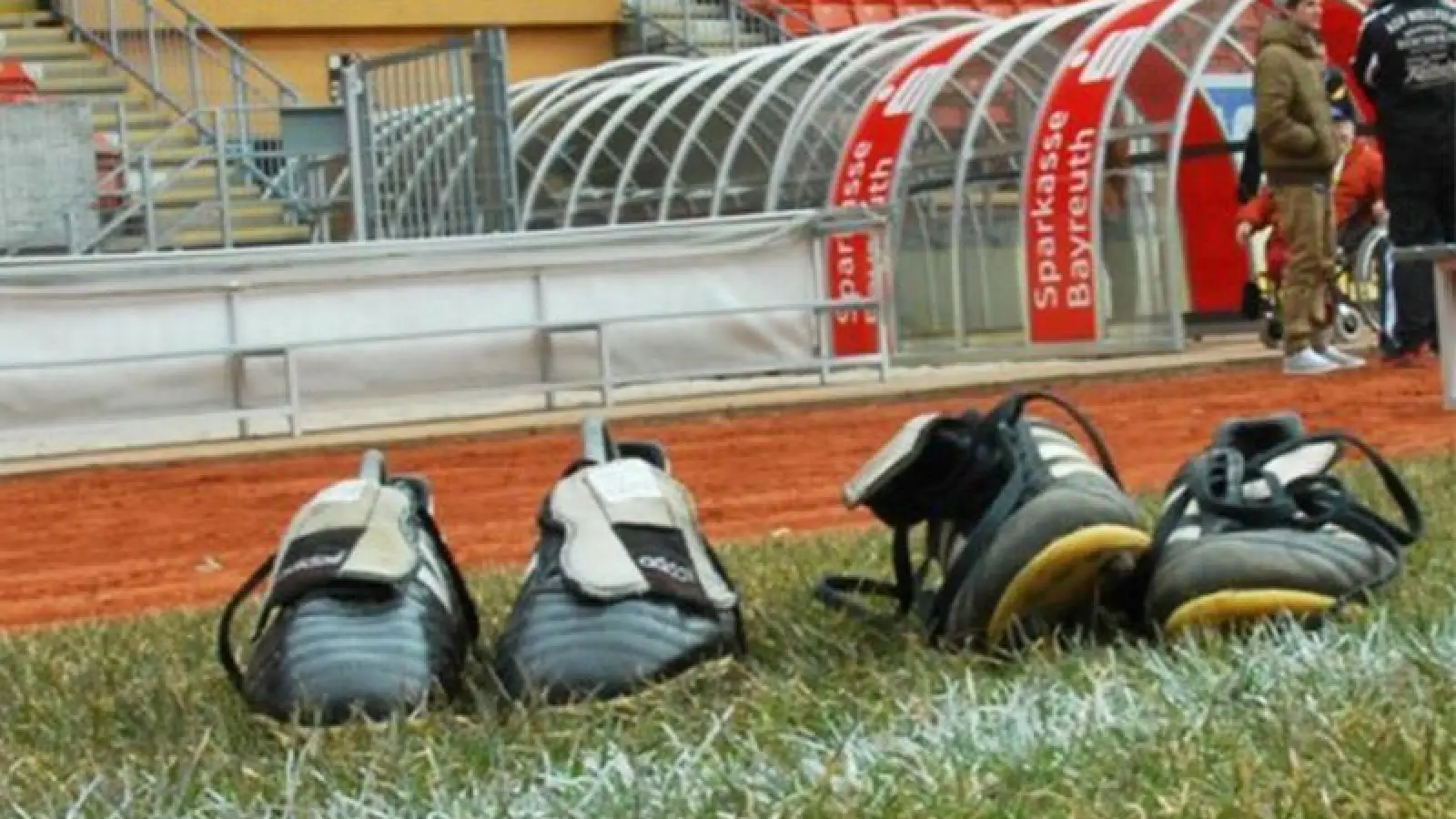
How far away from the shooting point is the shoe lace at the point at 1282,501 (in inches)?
152

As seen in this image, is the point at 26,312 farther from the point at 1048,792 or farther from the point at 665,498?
the point at 1048,792

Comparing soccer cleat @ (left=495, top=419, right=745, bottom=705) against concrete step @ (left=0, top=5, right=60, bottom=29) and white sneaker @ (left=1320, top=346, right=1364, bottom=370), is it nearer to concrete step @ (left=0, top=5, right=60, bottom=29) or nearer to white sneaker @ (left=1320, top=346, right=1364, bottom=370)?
white sneaker @ (left=1320, top=346, right=1364, bottom=370)

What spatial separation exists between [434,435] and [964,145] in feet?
17.8

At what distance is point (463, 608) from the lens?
12.9 ft

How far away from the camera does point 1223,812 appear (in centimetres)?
259

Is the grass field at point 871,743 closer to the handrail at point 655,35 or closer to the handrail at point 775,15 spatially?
the handrail at point 655,35

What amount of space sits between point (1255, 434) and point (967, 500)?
1.67ft

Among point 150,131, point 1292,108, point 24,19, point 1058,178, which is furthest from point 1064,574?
point 24,19

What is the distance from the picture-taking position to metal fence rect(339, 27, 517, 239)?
61.4 ft

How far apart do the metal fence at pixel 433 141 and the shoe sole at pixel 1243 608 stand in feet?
49.3

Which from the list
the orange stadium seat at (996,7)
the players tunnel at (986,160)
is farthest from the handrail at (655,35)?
the players tunnel at (986,160)

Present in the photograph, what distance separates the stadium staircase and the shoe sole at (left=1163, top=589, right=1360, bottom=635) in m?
19.5

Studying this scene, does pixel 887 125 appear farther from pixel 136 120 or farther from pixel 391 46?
pixel 391 46

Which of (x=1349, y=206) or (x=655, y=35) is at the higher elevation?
(x=655, y=35)
